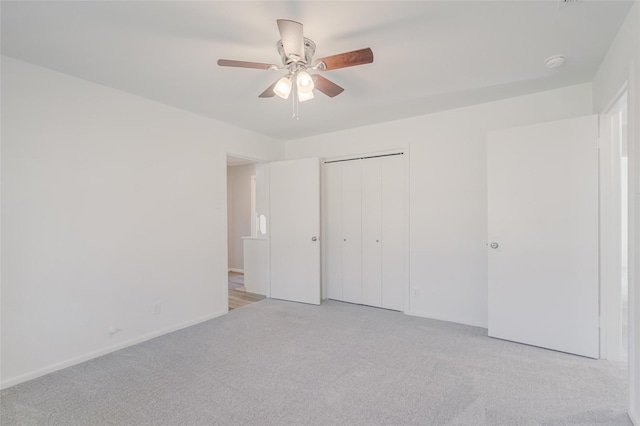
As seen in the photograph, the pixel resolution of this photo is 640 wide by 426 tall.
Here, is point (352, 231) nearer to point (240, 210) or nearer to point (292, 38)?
point (292, 38)

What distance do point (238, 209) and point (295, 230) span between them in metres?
2.78

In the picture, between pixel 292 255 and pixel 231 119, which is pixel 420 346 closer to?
pixel 292 255

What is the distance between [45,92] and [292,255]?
3035mm

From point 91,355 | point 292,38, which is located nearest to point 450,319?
point 292,38

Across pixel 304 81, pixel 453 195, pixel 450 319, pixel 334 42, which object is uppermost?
pixel 334 42

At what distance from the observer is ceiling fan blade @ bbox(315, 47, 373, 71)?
1711 mm

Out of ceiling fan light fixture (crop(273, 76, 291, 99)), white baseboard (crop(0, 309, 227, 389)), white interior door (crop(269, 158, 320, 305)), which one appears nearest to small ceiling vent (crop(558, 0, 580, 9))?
ceiling fan light fixture (crop(273, 76, 291, 99))

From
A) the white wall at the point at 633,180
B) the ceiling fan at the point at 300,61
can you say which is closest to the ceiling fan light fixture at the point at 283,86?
the ceiling fan at the point at 300,61

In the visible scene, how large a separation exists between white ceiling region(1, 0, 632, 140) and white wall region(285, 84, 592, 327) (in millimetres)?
243

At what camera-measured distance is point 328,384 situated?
7.01 ft

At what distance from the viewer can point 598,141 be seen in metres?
2.48

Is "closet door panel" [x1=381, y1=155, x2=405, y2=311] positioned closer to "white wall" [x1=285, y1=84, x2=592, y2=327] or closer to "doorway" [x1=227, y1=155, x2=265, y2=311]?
"white wall" [x1=285, y1=84, x2=592, y2=327]

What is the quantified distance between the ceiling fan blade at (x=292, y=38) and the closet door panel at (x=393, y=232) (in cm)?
229

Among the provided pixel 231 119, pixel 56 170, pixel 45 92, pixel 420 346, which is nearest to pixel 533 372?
pixel 420 346
